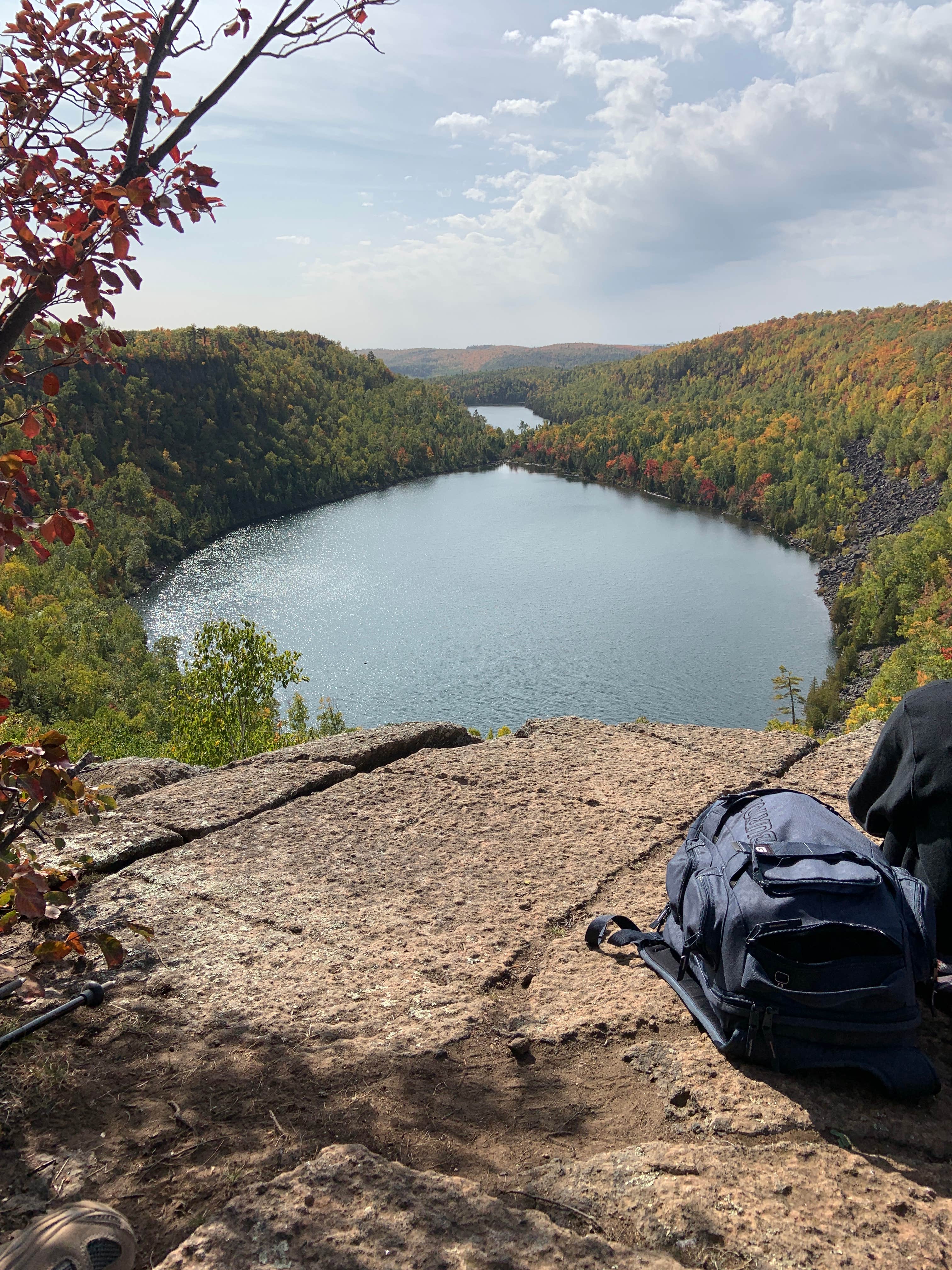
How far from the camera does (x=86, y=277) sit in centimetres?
201

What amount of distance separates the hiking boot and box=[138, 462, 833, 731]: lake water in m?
33.0

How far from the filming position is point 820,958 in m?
2.29

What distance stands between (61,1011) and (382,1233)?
49.4 inches

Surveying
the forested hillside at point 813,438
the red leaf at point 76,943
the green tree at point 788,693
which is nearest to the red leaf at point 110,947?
the red leaf at point 76,943

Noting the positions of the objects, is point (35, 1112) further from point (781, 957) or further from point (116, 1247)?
point (781, 957)

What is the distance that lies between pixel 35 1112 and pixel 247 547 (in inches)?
3121

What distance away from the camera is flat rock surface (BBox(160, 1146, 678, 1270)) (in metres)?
1.62

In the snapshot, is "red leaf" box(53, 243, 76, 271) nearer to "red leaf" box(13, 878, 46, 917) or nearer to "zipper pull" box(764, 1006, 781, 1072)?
"red leaf" box(13, 878, 46, 917)

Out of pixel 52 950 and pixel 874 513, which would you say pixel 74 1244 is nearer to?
pixel 52 950

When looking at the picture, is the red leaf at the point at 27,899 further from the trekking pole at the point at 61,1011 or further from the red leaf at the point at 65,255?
the red leaf at the point at 65,255

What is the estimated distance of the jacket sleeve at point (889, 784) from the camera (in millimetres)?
2734

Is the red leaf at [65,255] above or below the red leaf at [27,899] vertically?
above

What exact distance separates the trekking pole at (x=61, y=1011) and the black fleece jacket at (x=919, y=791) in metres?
2.64

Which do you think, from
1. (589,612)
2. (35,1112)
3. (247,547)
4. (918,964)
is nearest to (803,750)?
(918,964)
